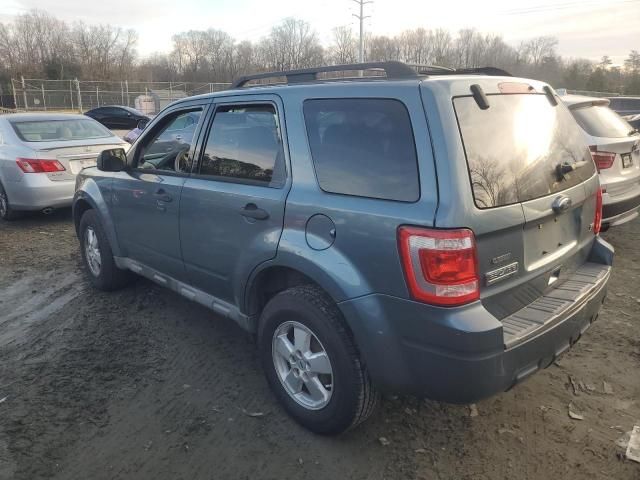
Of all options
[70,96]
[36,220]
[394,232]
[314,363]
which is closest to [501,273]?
[394,232]

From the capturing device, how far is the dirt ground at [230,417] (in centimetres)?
266

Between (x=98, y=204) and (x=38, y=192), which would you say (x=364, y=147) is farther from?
(x=38, y=192)

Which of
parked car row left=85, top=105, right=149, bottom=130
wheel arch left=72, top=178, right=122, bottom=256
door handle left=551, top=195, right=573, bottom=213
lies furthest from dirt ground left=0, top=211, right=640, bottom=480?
parked car row left=85, top=105, right=149, bottom=130

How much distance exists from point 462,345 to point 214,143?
213 centimetres

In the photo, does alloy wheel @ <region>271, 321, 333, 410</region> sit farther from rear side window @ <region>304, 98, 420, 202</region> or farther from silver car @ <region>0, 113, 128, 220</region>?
silver car @ <region>0, 113, 128, 220</region>

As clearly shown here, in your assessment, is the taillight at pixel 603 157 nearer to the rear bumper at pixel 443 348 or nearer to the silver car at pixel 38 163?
the rear bumper at pixel 443 348

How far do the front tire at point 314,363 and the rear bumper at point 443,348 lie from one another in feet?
0.40

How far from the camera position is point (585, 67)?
147 ft

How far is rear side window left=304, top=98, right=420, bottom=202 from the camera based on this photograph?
239 cm

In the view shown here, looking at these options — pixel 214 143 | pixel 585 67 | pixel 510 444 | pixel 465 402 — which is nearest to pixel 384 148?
pixel 465 402

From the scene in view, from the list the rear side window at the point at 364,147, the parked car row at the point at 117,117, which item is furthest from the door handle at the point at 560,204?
the parked car row at the point at 117,117

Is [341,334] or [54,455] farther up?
[341,334]

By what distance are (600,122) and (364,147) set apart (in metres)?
4.56

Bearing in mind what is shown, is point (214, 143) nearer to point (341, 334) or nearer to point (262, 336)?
point (262, 336)
